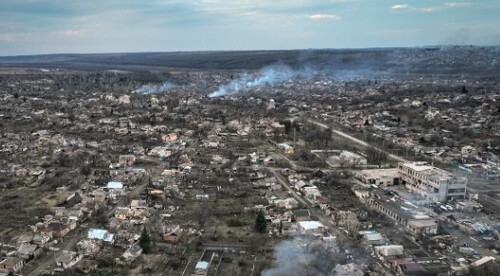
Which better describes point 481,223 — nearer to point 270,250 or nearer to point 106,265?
point 270,250

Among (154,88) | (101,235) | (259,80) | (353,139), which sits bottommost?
(353,139)

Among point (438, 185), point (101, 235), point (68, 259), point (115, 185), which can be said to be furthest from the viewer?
point (115, 185)

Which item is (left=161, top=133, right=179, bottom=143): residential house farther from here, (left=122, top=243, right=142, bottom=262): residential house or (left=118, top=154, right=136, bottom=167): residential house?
(left=122, top=243, right=142, bottom=262): residential house

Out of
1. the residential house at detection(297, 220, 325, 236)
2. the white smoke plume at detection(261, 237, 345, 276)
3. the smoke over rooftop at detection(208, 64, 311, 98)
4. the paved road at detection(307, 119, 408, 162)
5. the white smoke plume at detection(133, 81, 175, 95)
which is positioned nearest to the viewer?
the white smoke plume at detection(261, 237, 345, 276)

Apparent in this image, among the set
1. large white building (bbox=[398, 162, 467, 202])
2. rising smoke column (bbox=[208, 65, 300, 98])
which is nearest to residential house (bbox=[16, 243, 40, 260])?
large white building (bbox=[398, 162, 467, 202])

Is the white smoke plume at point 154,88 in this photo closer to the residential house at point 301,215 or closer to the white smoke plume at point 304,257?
the residential house at point 301,215

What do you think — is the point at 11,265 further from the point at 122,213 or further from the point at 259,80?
the point at 259,80

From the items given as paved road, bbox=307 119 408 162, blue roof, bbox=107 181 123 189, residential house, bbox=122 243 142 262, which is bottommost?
paved road, bbox=307 119 408 162

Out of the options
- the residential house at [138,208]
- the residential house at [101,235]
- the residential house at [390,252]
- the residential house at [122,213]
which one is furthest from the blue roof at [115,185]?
the residential house at [390,252]

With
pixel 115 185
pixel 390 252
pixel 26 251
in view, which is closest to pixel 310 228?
pixel 390 252
